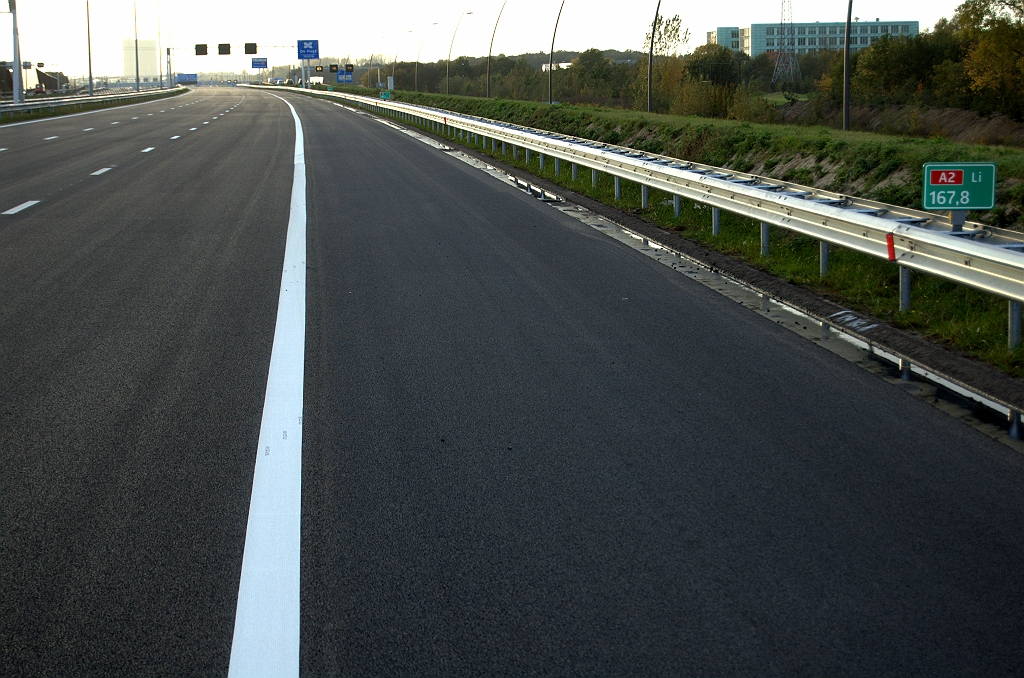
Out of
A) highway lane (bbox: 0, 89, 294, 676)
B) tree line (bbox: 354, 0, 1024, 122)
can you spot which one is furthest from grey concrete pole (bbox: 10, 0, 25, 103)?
highway lane (bbox: 0, 89, 294, 676)

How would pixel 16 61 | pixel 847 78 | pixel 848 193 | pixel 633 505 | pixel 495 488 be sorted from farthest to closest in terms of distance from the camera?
1. pixel 16 61
2. pixel 847 78
3. pixel 848 193
4. pixel 495 488
5. pixel 633 505

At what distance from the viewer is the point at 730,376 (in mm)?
6812

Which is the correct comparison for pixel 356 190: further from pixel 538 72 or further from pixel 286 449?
pixel 538 72

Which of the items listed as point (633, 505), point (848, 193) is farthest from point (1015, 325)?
point (848, 193)

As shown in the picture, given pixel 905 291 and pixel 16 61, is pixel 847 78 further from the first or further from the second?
pixel 16 61

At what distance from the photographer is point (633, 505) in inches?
183

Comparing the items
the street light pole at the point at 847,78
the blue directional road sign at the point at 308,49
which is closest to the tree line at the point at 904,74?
the street light pole at the point at 847,78

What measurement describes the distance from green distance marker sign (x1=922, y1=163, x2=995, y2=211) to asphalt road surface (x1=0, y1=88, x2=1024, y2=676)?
1.56 m

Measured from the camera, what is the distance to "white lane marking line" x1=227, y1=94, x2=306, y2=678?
134 inches

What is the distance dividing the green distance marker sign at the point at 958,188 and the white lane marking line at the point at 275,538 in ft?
15.3

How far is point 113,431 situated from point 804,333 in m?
4.96

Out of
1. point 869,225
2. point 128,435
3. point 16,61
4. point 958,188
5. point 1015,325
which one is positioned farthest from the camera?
point 16,61

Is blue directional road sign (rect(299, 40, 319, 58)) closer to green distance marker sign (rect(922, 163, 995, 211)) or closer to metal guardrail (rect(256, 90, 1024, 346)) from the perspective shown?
metal guardrail (rect(256, 90, 1024, 346))

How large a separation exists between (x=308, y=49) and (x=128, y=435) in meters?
144
